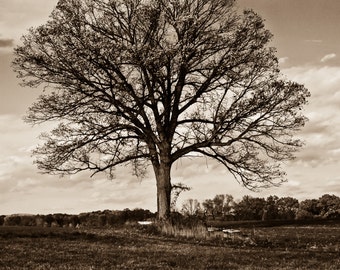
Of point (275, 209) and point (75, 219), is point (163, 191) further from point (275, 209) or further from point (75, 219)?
point (275, 209)

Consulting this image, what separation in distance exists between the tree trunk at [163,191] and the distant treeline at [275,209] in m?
16.4

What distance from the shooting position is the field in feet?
43.5

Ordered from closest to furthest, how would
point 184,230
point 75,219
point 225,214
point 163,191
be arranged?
1. point 184,230
2. point 163,191
3. point 75,219
4. point 225,214

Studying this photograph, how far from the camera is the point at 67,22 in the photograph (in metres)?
24.3

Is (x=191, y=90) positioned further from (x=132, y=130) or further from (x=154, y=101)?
(x=132, y=130)

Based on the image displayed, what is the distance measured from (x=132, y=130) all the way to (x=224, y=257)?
12.3 m

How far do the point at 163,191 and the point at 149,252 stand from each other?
9.72m

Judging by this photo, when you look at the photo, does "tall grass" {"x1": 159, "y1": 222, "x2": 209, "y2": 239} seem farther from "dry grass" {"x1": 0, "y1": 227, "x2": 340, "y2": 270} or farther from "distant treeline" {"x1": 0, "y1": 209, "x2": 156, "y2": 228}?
"distant treeline" {"x1": 0, "y1": 209, "x2": 156, "y2": 228}

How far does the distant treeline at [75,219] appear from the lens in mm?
28114

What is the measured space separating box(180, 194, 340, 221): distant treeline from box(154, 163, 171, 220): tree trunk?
16407 mm

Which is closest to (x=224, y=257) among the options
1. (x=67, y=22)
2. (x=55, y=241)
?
(x=55, y=241)

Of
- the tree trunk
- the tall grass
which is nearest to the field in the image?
the tall grass

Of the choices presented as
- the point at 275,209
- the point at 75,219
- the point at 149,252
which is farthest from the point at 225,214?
the point at 149,252

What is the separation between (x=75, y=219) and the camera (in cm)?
3028
